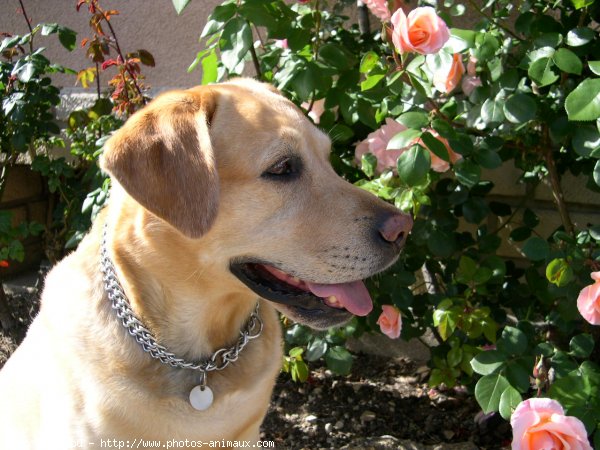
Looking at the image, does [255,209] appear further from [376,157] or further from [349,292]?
[376,157]

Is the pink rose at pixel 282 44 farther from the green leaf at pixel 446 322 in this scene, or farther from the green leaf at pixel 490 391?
the green leaf at pixel 490 391

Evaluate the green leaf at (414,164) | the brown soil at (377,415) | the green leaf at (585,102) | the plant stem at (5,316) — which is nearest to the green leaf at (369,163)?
the green leaf at (414,164)

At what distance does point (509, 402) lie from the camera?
2.20 metres

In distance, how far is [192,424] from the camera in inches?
82.8

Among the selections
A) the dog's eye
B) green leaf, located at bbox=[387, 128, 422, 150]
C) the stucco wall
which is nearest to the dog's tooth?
the dog's eye

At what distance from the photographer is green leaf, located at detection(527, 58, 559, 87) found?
2.15 m

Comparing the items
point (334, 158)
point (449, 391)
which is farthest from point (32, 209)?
point (449, 391)

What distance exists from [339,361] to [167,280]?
1.04 metres

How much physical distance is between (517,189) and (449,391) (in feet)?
3.62

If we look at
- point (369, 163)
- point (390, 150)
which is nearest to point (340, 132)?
point (369, 163)

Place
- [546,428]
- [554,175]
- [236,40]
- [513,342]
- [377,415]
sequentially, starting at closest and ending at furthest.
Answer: [546,428]
[513,342]
[236,40]
[554,175]
[377,415]

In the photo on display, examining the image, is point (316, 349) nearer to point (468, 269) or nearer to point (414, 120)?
point (468, 269)

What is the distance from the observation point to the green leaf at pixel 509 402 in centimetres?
219

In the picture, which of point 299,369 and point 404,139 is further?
point 299,369
